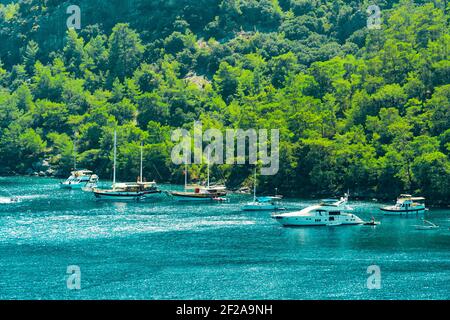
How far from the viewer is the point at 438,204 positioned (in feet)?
433

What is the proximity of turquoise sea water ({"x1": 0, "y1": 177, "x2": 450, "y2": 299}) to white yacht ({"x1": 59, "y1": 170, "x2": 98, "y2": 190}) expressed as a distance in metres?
32.1

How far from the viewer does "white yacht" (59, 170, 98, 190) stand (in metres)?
163

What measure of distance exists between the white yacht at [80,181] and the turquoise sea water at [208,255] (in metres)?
32.1

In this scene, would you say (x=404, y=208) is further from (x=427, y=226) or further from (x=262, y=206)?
(x=262, y=206)

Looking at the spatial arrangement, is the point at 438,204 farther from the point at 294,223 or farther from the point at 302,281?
the point at 302,281

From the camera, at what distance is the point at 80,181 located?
165625 mm

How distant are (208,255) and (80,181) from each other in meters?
81.9

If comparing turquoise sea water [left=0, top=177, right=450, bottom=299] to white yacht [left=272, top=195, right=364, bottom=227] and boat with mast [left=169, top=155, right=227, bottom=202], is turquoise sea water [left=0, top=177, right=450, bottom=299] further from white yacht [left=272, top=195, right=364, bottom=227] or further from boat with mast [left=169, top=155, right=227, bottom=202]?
boat with mast [left=169, top=155, right=227, bottom=202]

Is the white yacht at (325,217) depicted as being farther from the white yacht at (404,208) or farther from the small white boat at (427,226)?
the white yacht at (404,208)

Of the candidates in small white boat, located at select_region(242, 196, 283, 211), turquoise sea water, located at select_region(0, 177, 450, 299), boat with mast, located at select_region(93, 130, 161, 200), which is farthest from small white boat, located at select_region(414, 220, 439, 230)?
boat with mast, located at select_region(93, 130, 161, 200)

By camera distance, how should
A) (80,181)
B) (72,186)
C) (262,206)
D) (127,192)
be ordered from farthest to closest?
1. (80,181)
2. (72,186)
3. (127,192)
4. (262,206)

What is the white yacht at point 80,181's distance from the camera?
534 ft

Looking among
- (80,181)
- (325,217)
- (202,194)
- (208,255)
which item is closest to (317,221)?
(325,217)
